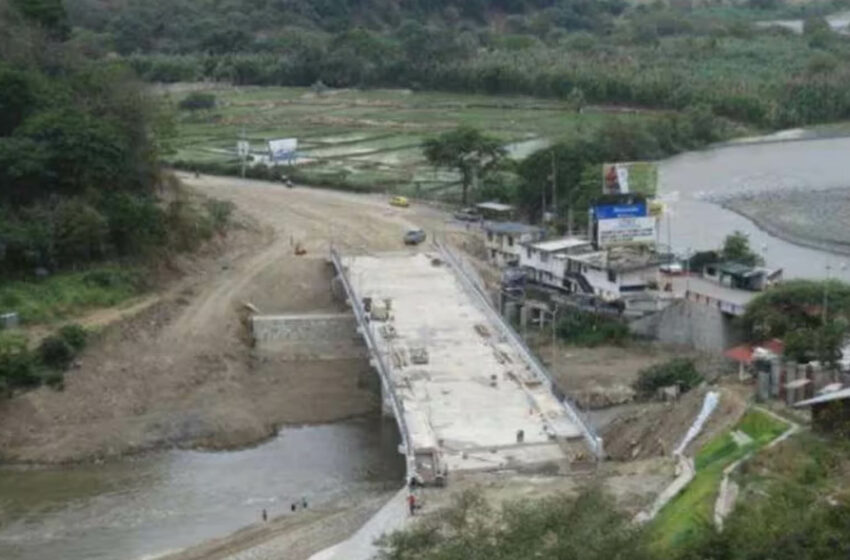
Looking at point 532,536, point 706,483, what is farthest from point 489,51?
point 532,536

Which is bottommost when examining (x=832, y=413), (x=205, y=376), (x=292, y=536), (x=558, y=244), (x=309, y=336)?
(x=292, y=536)

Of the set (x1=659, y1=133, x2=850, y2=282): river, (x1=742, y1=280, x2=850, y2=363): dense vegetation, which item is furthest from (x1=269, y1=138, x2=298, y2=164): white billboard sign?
(x1=742, y1=280, x2=850, y2=363): dense vegetation

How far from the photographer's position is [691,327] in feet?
134

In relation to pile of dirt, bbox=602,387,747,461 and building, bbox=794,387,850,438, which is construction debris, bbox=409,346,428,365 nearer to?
pile of dirt, bbox=602,387,747,461

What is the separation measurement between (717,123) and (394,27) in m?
43.1

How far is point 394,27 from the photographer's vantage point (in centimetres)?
11625

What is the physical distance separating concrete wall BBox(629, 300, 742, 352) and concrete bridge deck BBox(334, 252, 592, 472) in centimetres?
440

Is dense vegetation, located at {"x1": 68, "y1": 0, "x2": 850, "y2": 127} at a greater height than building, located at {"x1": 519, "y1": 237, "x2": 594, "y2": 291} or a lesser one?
greater

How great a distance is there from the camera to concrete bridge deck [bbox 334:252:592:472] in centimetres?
3069

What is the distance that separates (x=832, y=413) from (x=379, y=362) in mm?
12041

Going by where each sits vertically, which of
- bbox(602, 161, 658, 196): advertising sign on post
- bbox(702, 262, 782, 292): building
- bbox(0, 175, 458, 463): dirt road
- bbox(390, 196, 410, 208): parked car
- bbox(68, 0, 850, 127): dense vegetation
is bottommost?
bbox(0, 175, 458, 463): dirt road

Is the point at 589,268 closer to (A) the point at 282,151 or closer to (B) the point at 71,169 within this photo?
(B) the point at 71,169

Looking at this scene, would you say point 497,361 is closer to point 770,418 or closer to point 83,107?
point 770,418

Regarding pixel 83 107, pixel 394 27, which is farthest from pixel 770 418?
pixel 394 27
